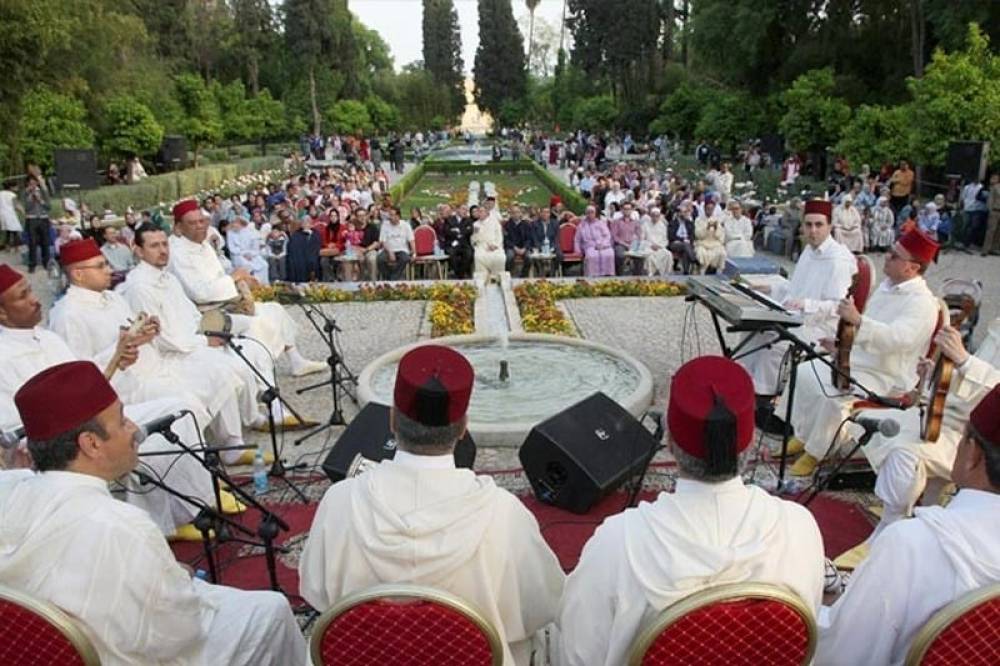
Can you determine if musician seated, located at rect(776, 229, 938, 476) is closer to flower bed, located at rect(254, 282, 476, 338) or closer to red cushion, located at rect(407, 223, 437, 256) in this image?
flower bed, located at rect(254, 282, 476, 338)

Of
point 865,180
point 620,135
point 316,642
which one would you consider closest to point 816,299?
point 316,642

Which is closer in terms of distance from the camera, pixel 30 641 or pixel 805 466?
pixel 30 641

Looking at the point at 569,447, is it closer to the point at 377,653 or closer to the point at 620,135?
the point at 377,653

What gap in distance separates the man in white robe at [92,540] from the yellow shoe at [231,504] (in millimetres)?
2538

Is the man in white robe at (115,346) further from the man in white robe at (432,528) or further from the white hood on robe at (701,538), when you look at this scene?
the white hood on robe at (701,538)

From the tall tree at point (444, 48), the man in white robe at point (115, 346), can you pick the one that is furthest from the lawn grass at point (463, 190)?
the tall tree at point (444, 48)

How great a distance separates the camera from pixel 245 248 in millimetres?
13977

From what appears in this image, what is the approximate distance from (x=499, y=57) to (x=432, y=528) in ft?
266

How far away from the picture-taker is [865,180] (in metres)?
18.5

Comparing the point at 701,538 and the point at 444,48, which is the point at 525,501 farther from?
the point at 444,48

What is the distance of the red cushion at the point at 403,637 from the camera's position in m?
2.40

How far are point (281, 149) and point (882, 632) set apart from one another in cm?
5327

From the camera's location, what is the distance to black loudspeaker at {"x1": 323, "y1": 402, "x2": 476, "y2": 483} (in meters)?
5.17

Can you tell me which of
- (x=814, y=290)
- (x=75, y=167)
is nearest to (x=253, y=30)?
(x=75, y=167)
